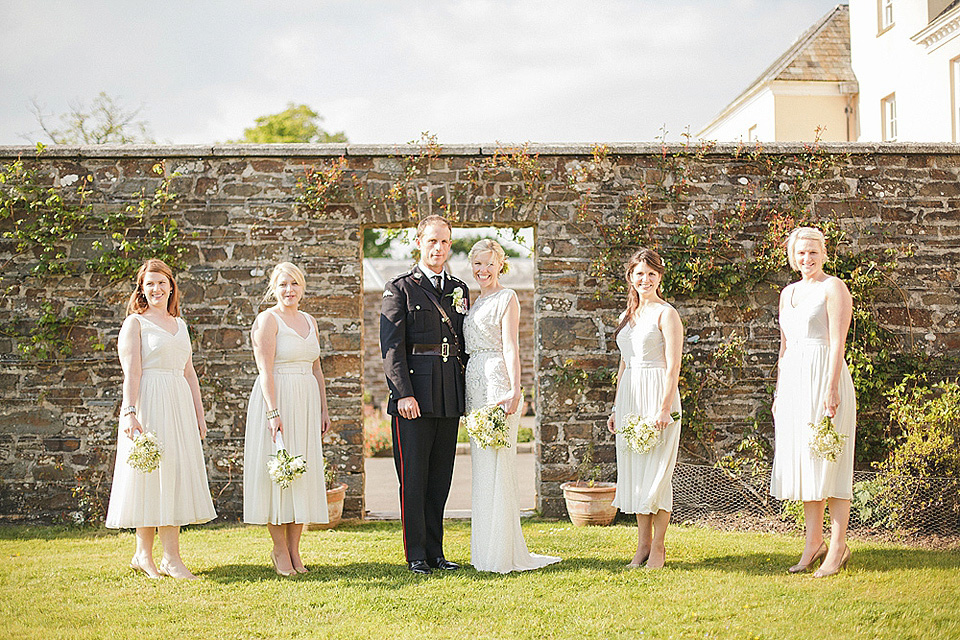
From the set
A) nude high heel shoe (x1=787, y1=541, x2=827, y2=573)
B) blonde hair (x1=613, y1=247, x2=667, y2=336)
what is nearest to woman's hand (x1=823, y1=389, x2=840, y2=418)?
nude high heel shoe (x1=787, y1=541, x2=827, y2=573)

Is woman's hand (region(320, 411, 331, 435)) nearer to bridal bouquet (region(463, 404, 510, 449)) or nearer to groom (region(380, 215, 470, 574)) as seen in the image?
groom (region(380, 215, 470, 574))

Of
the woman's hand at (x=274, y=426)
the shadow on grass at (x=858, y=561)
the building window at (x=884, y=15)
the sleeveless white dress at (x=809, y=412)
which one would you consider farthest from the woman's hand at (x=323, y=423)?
the building window at (x=884, y=15)

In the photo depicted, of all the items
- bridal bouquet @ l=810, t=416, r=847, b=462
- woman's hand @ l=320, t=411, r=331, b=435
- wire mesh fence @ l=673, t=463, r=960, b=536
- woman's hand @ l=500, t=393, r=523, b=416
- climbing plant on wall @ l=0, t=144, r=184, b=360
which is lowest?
wire mesh fence @ l=673, t=463, r=960, b=536

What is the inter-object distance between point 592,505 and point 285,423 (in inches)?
113

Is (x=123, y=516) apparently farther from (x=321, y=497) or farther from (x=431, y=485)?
(x=431, y=485)

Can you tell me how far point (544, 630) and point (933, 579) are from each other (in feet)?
7.92

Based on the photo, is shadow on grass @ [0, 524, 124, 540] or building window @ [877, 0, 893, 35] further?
building window @ [877, 0, 893, 35]

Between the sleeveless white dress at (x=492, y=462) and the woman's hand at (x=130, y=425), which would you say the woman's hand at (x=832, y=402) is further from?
the woman's hand at (x=130, y=425)

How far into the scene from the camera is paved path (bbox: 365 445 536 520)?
7.55m

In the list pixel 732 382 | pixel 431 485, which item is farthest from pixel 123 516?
pixel 732 382

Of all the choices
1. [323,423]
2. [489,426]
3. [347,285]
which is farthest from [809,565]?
[347,285]

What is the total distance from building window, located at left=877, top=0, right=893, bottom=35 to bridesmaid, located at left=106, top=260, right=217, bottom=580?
492 inches

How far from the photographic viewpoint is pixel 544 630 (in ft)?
12.4

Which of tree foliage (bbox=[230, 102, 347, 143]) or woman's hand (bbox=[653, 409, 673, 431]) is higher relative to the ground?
tree foliage (bbox=[230, 102, 347, 143])
